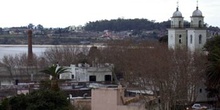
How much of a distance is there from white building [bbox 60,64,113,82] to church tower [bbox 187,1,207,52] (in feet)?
30.3

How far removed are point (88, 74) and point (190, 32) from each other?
1143cm

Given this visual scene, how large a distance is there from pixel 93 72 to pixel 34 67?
21518mm

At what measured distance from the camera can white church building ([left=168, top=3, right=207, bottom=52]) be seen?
2480 inches

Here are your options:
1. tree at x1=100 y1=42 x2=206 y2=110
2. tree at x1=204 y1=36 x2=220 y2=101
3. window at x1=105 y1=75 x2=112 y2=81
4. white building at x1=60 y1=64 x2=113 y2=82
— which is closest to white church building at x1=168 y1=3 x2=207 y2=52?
window at x1=105 y1=75 x2=112 y2=81

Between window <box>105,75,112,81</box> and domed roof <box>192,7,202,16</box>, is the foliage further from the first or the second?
domed roof <box>192,7,202,16</box>

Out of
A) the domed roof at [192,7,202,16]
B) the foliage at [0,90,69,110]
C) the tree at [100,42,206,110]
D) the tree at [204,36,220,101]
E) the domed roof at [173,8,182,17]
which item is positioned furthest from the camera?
the domed roof at [173,8,182,17]

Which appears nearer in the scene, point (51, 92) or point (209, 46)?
point (51, 92)

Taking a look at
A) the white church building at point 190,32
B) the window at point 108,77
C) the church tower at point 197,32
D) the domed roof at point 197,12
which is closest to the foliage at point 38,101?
the white church building at point 190,32

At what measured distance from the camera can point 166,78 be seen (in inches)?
1604

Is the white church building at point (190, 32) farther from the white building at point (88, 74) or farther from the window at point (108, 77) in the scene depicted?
the white building at point (88, 74)

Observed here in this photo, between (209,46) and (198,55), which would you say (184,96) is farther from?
(209,46)

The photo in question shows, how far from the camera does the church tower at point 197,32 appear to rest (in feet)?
207

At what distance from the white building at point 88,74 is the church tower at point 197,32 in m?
9.22

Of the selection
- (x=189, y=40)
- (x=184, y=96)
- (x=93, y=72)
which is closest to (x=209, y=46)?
(x=189, y=40)
